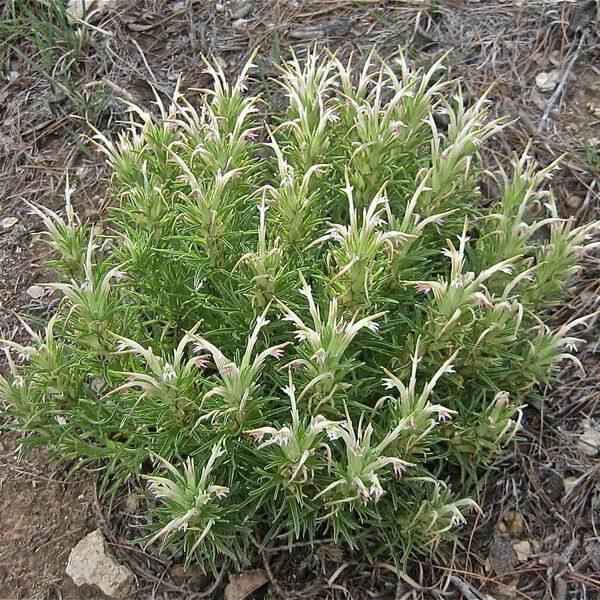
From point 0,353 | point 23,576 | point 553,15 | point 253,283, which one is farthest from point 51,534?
point 553,15

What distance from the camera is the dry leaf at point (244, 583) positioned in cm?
279

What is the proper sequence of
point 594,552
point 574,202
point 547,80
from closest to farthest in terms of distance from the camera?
1. point 594,552
2. point 574,202
3. point 547,80

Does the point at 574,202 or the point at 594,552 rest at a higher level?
the point at 574,202

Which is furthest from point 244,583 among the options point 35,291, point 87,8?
point 87,8

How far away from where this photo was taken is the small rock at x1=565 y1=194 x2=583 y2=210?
12.1 feet

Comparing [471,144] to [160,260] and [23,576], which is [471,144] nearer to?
[160,260]

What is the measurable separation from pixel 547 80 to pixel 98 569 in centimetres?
331

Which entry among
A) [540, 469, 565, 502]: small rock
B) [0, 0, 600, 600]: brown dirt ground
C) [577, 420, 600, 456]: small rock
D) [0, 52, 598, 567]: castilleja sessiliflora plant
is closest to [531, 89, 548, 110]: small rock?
[0, 0, 600, 600]: brown dirt ground

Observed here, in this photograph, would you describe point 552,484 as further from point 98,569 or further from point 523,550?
point 98,569

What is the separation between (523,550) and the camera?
286 centimetres

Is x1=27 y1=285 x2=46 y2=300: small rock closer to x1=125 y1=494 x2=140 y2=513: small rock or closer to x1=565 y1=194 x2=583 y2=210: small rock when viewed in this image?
x1=125 y1=494 x2=140 y2=513: small rock

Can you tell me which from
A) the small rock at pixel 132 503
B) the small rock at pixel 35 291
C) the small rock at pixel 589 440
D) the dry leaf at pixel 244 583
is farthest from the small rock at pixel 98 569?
the small rock at pixel 589 440

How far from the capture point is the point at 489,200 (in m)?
3.66

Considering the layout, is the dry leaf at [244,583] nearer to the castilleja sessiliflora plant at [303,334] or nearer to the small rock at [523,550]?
the castilleja sessiliflora plant at [303,334]
